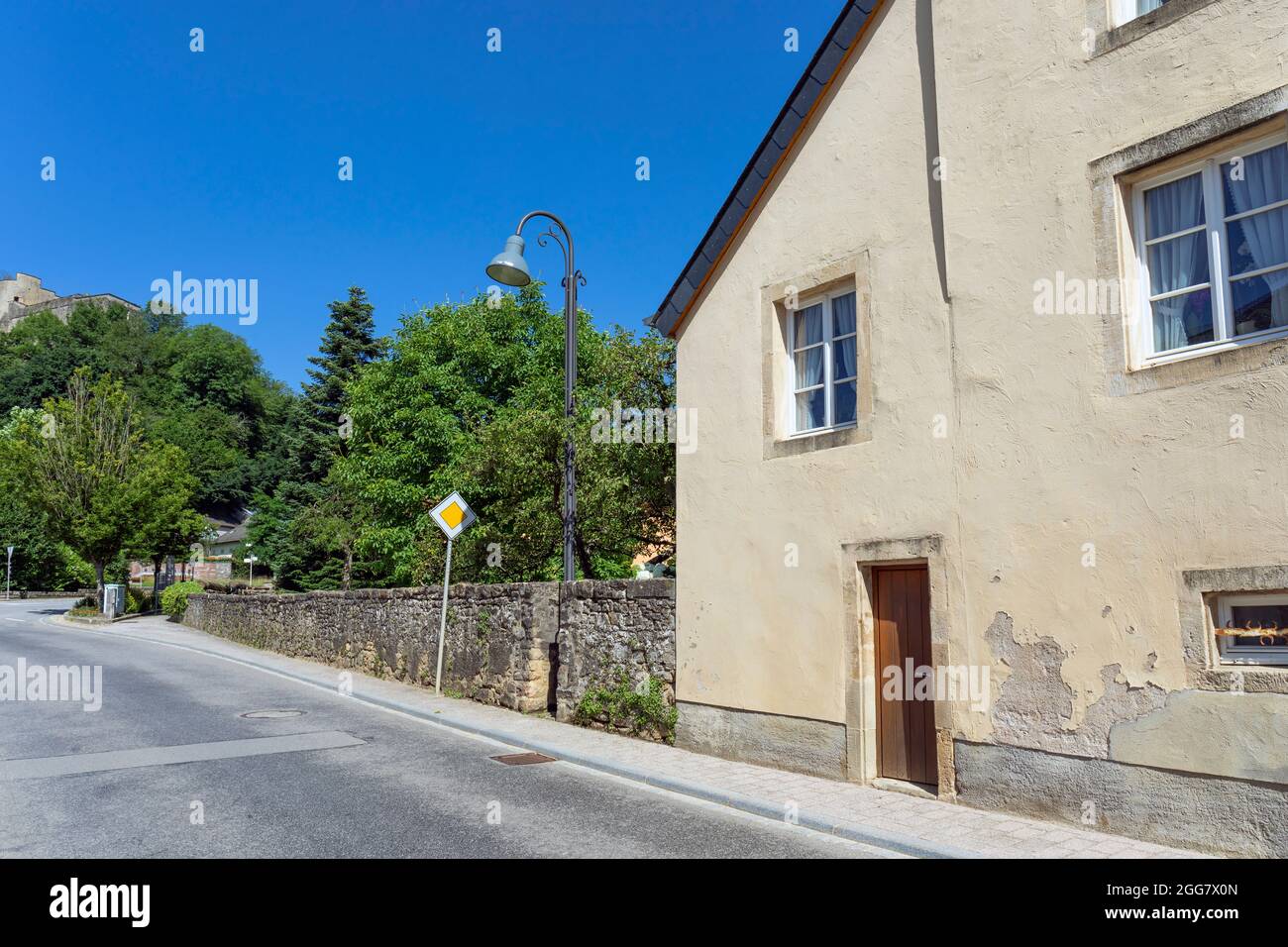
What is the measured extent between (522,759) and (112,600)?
31.3m

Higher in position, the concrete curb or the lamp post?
the lamp post

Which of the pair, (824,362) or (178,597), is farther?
(178,597)

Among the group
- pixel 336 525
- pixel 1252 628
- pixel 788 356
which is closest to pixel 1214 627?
pixel 1252 628

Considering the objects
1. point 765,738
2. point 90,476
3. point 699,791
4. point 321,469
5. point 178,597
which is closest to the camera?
point 699,791

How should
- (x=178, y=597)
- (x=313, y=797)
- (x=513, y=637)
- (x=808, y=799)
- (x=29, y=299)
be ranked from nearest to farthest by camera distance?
1. (x=808, y=799)
2. (x=313, y=797)
3. (x=513, y=637)
4. (x=178, y=597)
5. (x=29, y=299)

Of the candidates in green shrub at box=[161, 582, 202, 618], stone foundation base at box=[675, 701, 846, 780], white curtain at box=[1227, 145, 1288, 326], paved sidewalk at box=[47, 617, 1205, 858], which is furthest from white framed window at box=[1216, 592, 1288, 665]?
green shrub at box=[161, 582, 202, 618]

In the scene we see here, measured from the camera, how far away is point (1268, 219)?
5.65 meters

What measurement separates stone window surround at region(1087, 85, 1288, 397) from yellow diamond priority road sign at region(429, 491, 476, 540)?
1007 centimetres

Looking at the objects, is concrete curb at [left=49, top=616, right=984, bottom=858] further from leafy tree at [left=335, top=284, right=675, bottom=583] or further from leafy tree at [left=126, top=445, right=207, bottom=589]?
leafy tree at [left=126, top=445, right=207, bottom=589]

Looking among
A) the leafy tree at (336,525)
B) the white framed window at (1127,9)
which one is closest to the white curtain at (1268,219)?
the white framed window at (1127,9)

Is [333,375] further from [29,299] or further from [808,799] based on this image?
[29,299]

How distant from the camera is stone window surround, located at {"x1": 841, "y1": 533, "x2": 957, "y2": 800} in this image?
7.25m

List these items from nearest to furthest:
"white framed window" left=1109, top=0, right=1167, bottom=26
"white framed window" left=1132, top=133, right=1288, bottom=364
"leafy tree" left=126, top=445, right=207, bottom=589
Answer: "white framed window" left=1132, top=133, right=1288, bottom=364, "white framed window" left=1109, top=0, right=1167, bottom=26, "leafy tree" left=126, top=445, right=207, bottom=589

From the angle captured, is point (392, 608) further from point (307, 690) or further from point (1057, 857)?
point (1057, 857)
